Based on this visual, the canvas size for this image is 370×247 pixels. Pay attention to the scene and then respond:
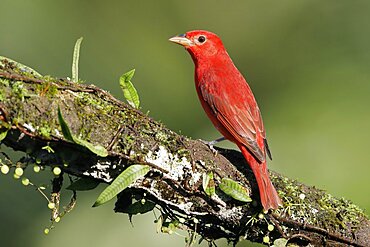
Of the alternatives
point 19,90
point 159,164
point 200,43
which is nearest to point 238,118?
point 200,43

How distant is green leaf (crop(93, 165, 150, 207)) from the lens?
2.79m

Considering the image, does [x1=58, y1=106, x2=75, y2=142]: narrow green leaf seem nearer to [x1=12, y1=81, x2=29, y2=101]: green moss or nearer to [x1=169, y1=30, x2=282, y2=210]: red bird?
[x1=12, y1=81, x2=29, y2=101]: green moss

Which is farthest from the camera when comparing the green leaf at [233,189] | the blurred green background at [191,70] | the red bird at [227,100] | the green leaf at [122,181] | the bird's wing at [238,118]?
the blurred green background at [191,70]

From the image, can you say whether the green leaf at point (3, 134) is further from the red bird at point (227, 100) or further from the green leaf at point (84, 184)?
the red bird at point (227, 100)

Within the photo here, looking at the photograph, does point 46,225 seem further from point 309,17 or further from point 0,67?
point 309,17

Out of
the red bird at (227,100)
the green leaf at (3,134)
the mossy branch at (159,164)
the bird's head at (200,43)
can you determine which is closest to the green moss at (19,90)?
the mossy branch at (159,164)

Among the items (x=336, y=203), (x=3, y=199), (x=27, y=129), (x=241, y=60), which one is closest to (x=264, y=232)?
(x=336, y=203)

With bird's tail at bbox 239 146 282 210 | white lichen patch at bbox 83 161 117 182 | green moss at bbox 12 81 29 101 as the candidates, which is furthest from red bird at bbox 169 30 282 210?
green moss at bbox 12 81 29 101

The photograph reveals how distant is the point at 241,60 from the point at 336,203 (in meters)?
2.84

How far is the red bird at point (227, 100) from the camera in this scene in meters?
3.88

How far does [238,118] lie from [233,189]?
3.56 feet

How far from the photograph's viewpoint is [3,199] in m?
5.04

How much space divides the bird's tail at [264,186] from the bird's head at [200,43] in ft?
4.62

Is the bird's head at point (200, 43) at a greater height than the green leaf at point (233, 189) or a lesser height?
greater
